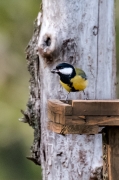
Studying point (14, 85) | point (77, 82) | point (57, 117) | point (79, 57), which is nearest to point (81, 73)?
point (77, 82)

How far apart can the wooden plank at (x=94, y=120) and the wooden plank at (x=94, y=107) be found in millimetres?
17

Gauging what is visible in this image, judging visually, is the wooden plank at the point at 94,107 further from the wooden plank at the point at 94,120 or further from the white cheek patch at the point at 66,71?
the white cheek patch at the point at 66,71

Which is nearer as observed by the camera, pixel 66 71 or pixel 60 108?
pixel 60 108

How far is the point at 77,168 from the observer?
2.79 meters

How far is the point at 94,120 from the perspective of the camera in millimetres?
2100

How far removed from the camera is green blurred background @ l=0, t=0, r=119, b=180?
536 centimetres

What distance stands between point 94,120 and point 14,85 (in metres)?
3.57

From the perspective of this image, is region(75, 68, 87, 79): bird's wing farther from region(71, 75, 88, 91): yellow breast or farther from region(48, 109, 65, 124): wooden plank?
region(48, 109, 65, 124): wooden plank

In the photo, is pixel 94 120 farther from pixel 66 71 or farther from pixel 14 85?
pixel 14 85

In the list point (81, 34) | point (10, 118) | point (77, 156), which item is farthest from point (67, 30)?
point (10, 118)

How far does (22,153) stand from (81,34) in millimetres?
3150

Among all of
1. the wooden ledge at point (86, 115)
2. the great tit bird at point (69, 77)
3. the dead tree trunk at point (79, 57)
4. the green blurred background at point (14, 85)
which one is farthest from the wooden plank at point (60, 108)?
the green blurred background at point (14, 85)

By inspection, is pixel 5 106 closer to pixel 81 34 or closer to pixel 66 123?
pixel 81 34

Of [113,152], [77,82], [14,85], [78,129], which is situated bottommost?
[113,152]
